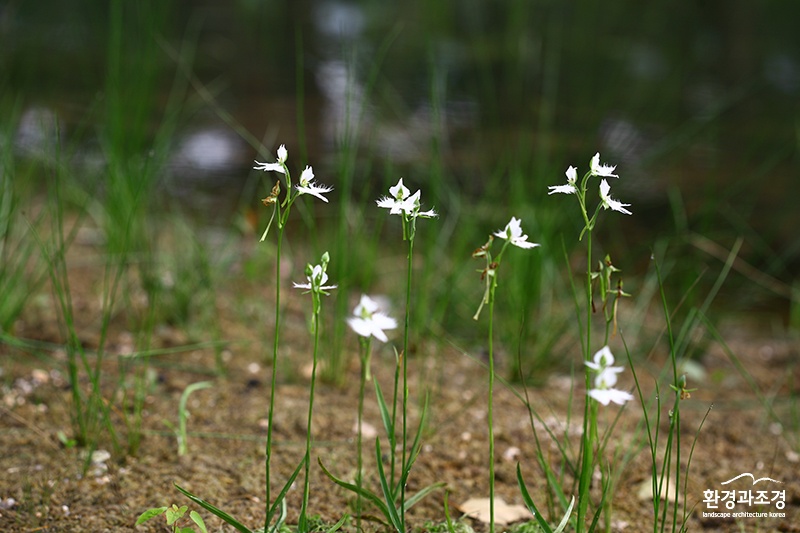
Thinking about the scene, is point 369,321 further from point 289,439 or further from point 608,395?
point 289,439

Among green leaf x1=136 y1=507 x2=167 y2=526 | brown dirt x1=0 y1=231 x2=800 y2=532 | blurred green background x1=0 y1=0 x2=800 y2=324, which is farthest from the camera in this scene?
blurred green background x1=0 y1=0 x2=800 y2=324

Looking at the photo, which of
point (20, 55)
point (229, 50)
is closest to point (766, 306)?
point (20, 55)

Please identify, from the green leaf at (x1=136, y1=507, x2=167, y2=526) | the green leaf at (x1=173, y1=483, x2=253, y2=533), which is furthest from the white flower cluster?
the green leaf at (x1=136, y1=507, x2=167, y2=526)

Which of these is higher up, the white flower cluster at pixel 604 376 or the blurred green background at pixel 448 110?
the blurred green background at pixel 448 110

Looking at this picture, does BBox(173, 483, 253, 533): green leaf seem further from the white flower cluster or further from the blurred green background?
the blurred green background

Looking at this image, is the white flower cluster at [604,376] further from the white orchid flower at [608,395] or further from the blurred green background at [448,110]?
the blurred green background at [448,110]

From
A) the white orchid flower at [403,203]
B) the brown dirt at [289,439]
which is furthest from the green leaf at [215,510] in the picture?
the white orchid flower at [403,203]

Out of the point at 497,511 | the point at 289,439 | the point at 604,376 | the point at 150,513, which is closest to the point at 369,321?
the point at 604,376

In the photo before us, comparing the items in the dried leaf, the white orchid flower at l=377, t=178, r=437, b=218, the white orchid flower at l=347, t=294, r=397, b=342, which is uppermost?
the white orchid flower at l=377, t=178, r=437, b=218

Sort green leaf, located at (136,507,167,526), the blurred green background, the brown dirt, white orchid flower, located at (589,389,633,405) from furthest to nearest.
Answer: the blurred green background
the brown dirt
green leaf, located at (136,507,167,526)
white orchid flower, located at (589,389,633,405)

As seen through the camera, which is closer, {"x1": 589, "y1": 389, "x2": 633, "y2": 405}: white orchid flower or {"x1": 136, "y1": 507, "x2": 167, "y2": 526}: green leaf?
{"x1": 589, "y1": 389, "x2": 633, "y2": 405}: white orchid flower
